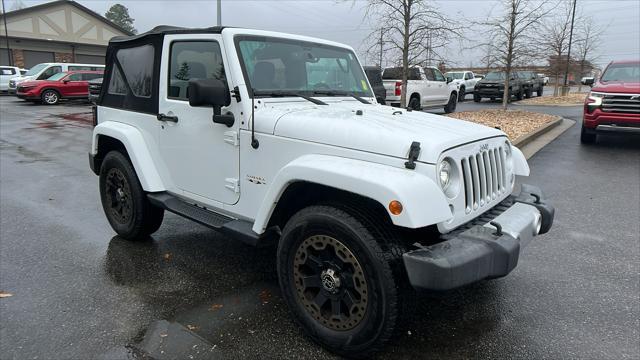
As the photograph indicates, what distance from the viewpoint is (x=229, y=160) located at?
3.52 meters

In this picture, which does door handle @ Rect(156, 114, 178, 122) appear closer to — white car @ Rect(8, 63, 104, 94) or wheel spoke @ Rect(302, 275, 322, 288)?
wheel spoke @ Rect(302, 275, 322, 288)

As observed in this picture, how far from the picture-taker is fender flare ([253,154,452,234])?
2422 millimetres

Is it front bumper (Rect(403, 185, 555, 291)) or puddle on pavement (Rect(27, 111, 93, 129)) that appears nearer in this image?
front bumper (Rect(403, 185, 555, 291))

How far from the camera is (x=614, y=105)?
9352 mm

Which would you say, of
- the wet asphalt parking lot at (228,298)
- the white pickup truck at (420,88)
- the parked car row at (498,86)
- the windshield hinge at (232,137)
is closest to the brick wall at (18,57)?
the white pickup truck at (420,88)

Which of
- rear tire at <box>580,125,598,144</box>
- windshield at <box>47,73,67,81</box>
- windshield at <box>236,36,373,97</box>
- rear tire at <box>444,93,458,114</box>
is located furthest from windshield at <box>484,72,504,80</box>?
windshield at <box>236,36,373,97</box>

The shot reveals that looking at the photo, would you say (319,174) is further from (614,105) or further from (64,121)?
(64,121)

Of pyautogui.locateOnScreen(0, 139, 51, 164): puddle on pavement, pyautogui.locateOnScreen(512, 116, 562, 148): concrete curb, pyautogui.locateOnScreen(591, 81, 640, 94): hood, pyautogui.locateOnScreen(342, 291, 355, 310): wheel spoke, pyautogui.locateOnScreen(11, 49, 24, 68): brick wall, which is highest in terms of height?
pyautogui.locateOnScreen(11, 49, 24, 68): brick wall

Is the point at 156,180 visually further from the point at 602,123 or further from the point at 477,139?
the point at 602,123

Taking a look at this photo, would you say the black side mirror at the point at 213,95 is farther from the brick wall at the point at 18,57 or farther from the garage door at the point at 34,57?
the garage door at the point at 34,57

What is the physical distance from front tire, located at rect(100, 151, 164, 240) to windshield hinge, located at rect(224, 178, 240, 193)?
127cm

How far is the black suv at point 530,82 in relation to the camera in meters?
26.1

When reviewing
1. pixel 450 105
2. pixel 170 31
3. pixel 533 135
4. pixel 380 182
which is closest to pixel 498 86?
pixel 450 105

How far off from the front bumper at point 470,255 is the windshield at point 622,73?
9.33m
